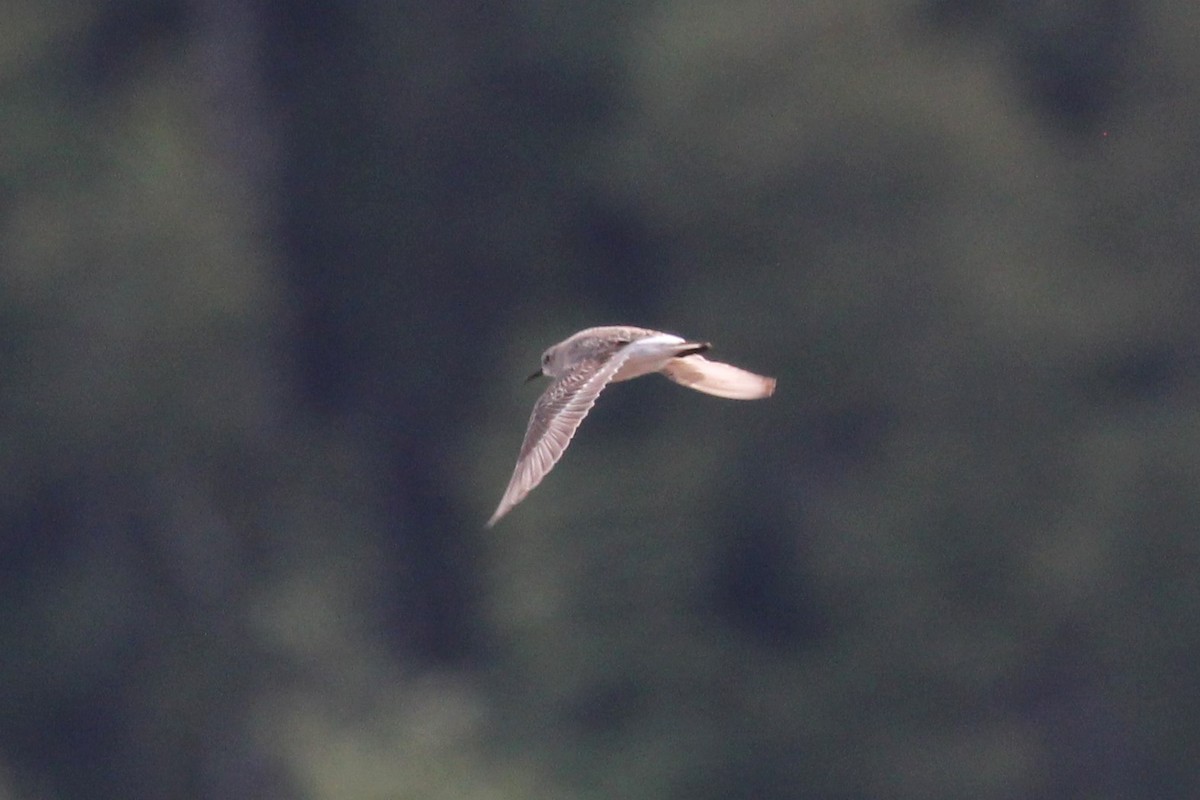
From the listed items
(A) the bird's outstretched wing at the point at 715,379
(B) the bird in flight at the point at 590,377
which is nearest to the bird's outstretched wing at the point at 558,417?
(B) the bird in flight at the point at 590,377

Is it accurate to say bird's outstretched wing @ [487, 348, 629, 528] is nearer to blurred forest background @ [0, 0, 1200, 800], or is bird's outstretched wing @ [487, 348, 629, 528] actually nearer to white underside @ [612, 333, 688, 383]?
white underside @ [612, 333, 688, 383]

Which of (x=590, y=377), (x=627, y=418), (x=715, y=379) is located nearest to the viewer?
(x=590, y=377)

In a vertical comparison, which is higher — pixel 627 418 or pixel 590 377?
pixel 627 418

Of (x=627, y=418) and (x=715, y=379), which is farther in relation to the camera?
(x=627, y=418)

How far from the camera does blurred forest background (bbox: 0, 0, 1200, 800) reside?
1184 cm

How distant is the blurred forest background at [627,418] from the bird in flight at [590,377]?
4955 mm

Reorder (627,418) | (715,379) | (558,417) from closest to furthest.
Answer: (558,417) → (715,379) → (627,418)

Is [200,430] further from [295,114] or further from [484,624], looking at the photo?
[295,114]

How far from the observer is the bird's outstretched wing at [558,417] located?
5.15m

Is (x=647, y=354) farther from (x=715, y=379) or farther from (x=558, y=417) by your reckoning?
(x=715, y=379)

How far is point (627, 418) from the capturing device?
41.8 ft

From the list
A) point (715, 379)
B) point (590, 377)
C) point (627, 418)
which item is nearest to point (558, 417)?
point (590, 377)

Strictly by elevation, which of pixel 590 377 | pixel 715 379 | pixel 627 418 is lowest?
pixel 590 377

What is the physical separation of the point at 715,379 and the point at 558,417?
0.97m
